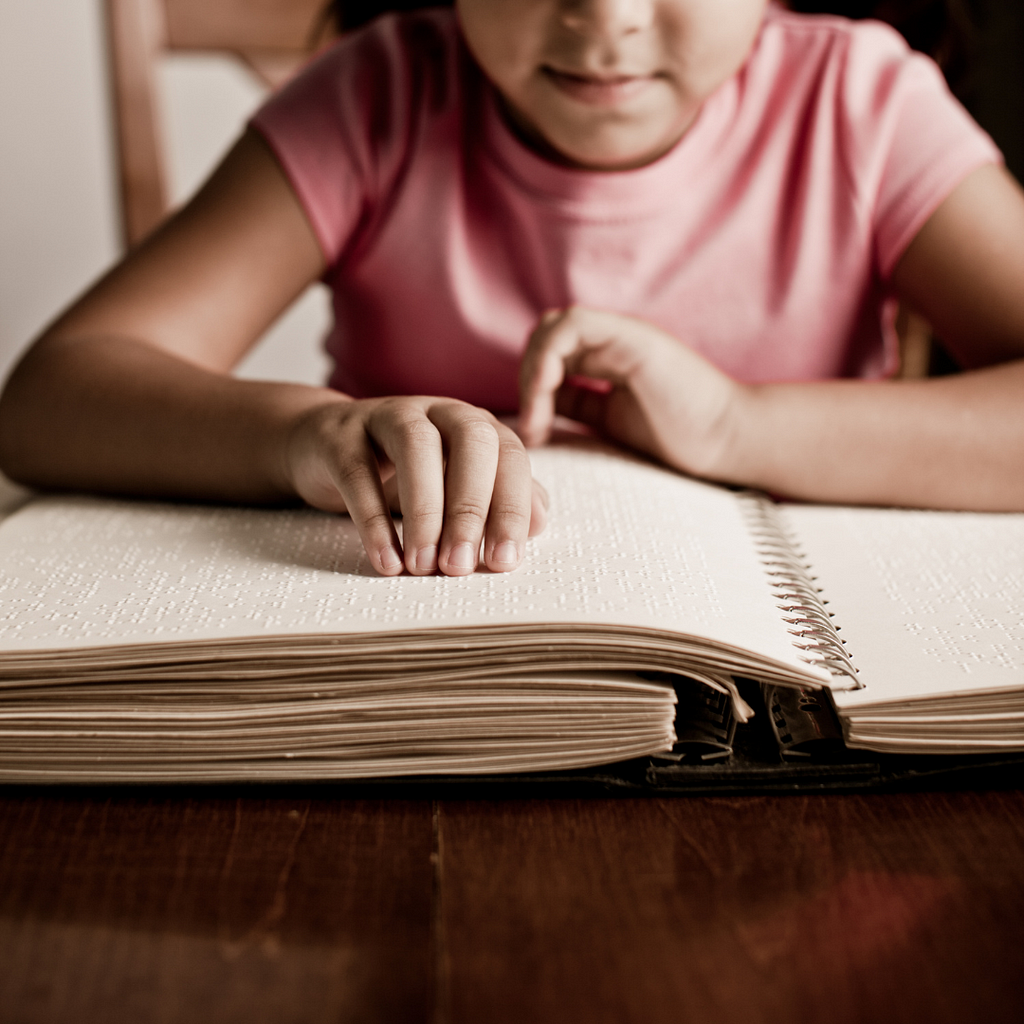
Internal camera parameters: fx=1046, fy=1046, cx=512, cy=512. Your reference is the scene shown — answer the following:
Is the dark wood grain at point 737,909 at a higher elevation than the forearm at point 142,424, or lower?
Answer: higher

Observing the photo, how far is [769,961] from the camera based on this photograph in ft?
0.86

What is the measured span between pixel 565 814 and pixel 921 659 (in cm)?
14

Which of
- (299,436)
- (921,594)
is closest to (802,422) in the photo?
(921,594)

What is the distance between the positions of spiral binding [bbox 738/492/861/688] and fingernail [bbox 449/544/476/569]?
12cm

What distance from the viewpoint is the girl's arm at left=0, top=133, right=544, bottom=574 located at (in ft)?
1.34

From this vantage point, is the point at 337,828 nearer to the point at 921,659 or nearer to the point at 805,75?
the point at 921,659

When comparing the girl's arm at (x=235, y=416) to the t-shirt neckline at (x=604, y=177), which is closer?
the girl's arm at (x=235, y=416)

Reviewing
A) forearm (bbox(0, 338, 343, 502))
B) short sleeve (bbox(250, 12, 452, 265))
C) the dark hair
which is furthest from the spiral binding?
the dark hair

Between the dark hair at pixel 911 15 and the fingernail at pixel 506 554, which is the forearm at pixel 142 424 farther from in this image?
the dark hair at pixel 911 15

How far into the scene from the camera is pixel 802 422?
22.0 inches

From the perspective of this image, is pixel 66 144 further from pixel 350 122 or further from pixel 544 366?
pixel 544 366

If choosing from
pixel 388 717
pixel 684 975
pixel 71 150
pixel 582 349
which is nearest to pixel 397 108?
pixel 582 349

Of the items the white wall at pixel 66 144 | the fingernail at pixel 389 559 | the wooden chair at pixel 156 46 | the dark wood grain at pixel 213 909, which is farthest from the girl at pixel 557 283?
the white wall at pixel 66 144

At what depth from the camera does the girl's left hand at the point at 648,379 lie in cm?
55
